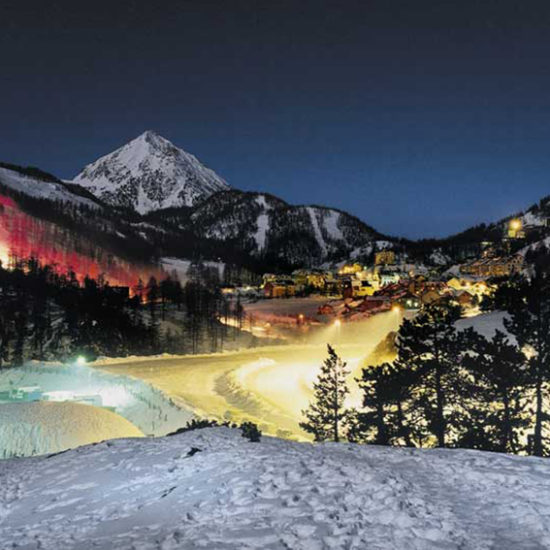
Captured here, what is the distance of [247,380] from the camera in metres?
47.0

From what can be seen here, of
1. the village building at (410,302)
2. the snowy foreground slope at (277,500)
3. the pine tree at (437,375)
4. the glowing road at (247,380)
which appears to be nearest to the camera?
the snowy foreground slope at (277,500)

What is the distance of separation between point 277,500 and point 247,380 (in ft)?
124

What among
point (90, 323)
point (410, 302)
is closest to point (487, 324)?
point (90, 323)

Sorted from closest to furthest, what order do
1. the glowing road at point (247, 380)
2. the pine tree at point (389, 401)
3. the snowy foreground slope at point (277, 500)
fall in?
the snowy foreground slope at point (277, 500) → the pine tree at point (389, 401) → the glowing road at point (247, 380)

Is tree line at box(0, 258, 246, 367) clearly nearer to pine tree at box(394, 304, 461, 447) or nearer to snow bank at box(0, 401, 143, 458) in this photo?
snow bank at box(0, 401, 143, 458)

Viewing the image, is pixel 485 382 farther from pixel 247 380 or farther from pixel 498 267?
pixel 498 267

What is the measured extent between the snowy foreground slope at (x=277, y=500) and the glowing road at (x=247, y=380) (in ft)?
62.3

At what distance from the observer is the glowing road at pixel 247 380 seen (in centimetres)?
3647

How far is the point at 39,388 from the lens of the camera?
140 feet

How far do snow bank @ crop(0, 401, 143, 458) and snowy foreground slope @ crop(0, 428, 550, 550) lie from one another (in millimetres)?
14656

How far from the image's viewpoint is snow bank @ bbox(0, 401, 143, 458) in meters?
28.2

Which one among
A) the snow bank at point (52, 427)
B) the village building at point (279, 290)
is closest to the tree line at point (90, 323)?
the snow bank at point (52, 427)

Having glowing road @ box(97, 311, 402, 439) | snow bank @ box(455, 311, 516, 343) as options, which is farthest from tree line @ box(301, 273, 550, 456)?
snow bank @ box(455, 311, 516, 343)

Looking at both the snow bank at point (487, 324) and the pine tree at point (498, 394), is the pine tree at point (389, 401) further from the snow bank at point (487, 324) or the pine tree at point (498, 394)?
the snow bank at point (487, 324)
